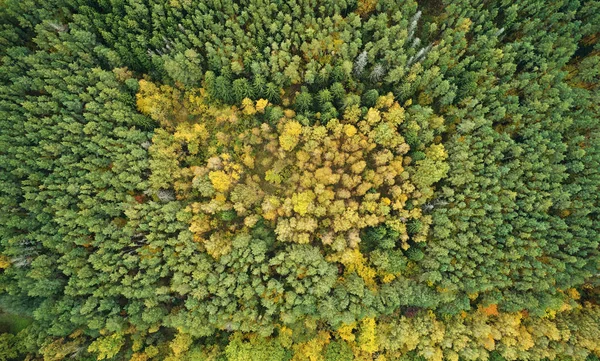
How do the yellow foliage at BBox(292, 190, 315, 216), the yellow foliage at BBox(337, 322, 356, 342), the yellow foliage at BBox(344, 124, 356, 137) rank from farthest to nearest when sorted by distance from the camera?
the yellow foliage at BBox(344, 124, 356, 137) < the yellow foliage at BBox(292, 190, 315, 216) < the yellow foliage at BBox(337, 322, 356, 342)

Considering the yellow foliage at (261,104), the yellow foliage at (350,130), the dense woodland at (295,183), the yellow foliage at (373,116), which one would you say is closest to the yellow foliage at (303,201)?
the dense woodland at (295,183)

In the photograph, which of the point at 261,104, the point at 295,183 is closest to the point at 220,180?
the point at 295,183

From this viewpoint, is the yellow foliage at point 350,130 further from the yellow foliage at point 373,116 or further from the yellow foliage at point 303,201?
the yellow foliage at point 303,201

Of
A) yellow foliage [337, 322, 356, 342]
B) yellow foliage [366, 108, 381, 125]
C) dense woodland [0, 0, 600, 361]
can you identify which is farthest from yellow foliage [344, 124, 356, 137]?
yellow foliage [337, 322, 356, 342]

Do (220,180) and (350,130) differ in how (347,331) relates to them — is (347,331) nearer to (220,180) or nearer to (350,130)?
(220,180)

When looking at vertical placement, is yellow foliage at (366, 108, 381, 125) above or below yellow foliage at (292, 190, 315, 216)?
above

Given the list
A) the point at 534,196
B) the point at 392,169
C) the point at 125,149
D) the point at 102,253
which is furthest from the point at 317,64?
the point at 102,253

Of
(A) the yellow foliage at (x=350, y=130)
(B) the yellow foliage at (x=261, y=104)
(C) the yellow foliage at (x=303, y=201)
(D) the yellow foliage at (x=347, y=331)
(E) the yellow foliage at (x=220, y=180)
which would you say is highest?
(B) the yellow foliage at (x=261, y=104)

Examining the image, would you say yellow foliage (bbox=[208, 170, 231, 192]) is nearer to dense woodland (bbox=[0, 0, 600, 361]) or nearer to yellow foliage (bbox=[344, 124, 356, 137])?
dense woodland (bbox=[0, 0, 600, 361])
